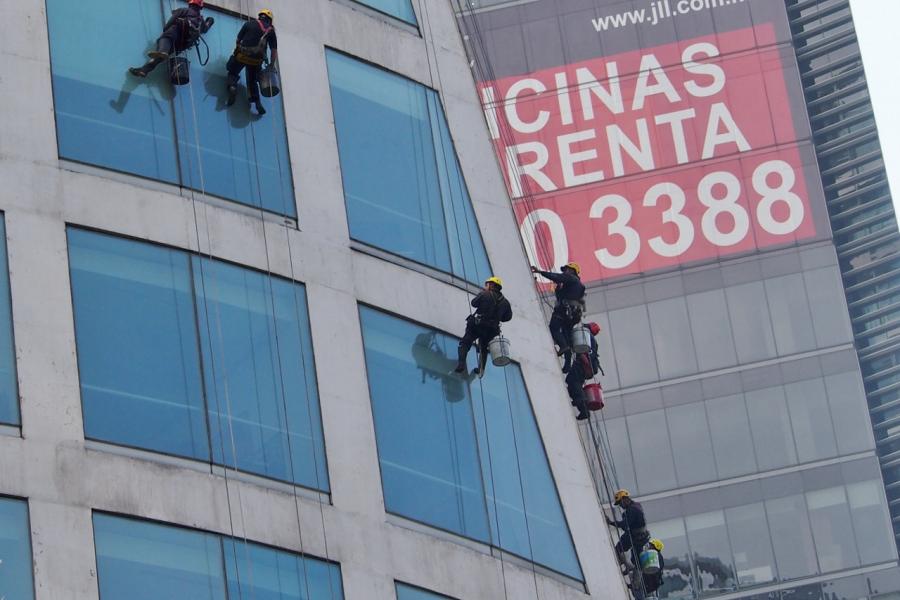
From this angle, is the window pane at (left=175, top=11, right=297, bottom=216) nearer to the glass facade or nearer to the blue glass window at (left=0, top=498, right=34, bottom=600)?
the blue glass window at (left=0, top=498, right=34, bottom=600)

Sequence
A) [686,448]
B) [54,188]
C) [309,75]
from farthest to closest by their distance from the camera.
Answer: [686,448]
[309,75]
[54,188]

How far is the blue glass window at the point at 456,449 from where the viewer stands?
27.7 meters

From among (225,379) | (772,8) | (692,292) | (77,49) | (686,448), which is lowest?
(225,379)

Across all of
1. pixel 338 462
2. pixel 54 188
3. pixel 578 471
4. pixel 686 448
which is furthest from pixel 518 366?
pixel 686 448

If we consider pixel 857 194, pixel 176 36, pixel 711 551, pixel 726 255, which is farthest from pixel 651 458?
pixel 176 36

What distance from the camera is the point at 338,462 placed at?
88.3 feet

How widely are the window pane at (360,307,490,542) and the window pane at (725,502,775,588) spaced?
4942cm

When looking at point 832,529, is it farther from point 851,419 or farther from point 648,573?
point 648,573

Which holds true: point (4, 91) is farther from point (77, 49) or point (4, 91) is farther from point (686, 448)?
point (686, 448)

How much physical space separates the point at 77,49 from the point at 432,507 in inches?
324

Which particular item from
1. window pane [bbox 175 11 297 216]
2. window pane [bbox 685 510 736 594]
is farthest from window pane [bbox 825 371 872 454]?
window pane [bbox 175 11 297 216]

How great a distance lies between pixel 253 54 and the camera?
94.1 feet

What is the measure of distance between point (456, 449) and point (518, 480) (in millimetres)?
1247

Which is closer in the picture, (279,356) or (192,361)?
(192,361)
